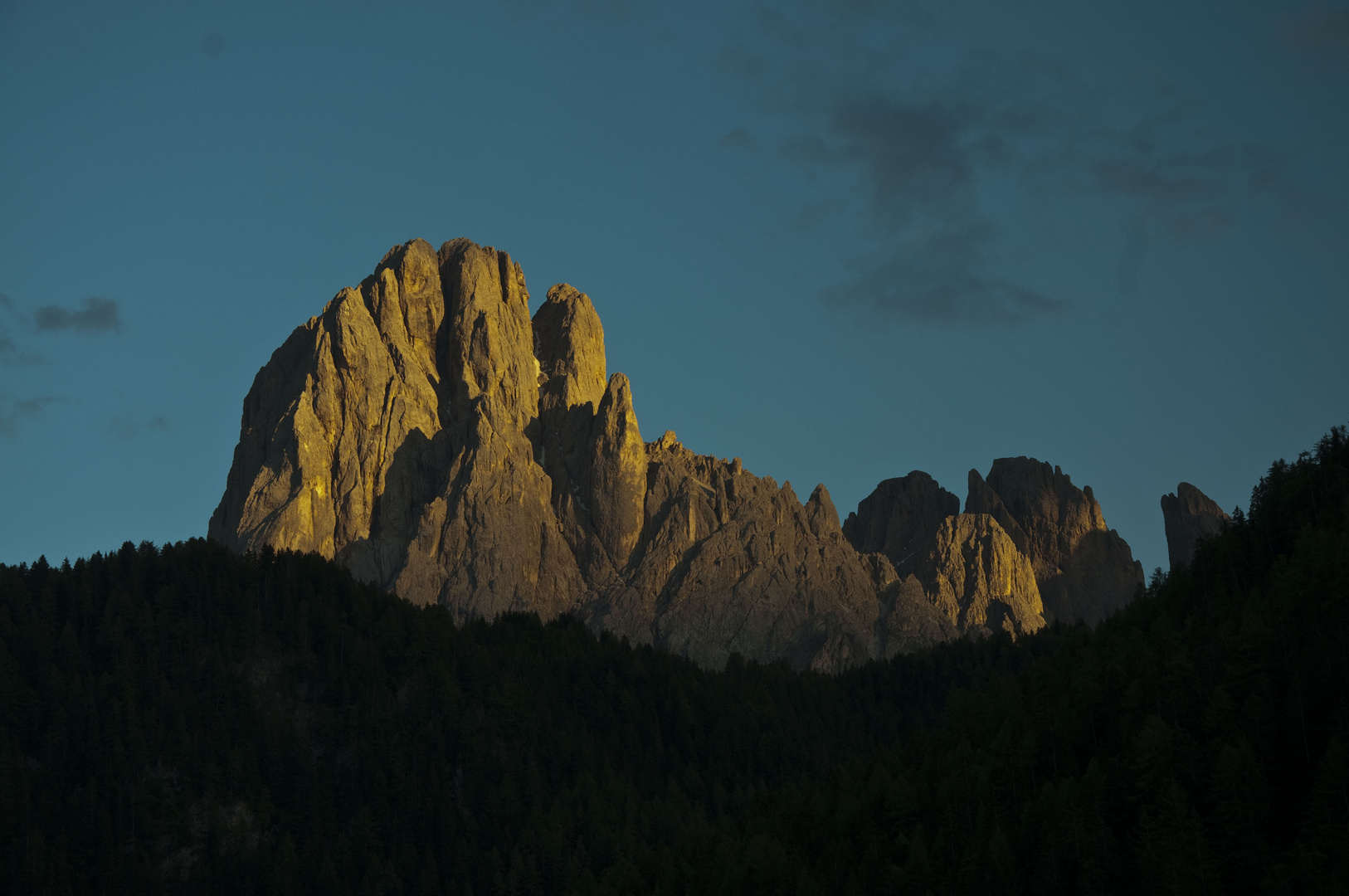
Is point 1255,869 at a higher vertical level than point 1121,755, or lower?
lower

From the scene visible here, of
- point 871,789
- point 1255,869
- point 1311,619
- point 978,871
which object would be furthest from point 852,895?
point 1311,619

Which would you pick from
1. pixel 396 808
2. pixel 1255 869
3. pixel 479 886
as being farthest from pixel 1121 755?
pixel 396 808

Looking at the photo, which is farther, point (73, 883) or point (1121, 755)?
point (73, 883)

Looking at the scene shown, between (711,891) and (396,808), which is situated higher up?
(396,808)

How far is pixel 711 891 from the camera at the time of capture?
5733 inches

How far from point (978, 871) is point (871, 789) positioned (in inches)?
931

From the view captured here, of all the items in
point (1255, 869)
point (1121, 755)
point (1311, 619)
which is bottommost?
point (1255, 869)

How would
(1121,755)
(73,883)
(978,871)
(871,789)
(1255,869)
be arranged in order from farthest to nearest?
(73,883), (871,789), (1121,755), (978,871), (1255,869)

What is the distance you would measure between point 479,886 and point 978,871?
6459cm

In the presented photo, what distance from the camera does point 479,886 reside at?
581ft

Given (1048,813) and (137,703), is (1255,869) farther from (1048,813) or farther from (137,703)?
(137,703)

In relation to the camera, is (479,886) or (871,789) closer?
(871,789)

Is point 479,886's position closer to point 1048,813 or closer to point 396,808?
point 396,808

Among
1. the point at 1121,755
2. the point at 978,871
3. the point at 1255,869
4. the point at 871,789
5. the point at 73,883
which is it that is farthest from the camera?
the point at 73,883
